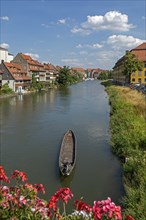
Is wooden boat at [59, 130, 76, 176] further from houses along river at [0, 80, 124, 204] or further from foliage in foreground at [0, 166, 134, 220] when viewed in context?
foliage in foreground at [0, 166, 134, 220]

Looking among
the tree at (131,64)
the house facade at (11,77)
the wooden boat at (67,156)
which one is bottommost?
the wooden boat at (67,156)

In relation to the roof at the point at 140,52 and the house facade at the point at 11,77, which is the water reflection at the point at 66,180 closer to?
the house facade at the point at 11,77

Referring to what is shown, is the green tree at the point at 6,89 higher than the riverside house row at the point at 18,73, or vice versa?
the riverside house row at the point at 18,73

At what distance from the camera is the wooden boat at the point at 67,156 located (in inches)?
408

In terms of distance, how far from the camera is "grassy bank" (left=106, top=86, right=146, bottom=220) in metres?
6.88

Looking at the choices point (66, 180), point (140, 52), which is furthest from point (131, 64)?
point (66, 180)

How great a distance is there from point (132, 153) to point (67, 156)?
2954 millimetres

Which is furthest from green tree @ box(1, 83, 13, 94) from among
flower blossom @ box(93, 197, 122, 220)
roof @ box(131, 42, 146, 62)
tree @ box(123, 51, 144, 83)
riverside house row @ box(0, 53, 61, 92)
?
flower blossom @ box(93, 197, 122, 220)

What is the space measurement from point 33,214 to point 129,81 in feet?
165

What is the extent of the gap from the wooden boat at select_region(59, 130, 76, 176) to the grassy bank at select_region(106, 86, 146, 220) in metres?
2.16

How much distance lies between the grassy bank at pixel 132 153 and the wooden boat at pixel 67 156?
2160mm

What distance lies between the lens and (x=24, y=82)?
50781 mm

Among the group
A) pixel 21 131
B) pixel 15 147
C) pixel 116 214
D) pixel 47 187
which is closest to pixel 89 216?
pixel 116 214

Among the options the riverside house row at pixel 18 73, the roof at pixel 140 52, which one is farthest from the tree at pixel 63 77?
the roof at pixel 140 52
